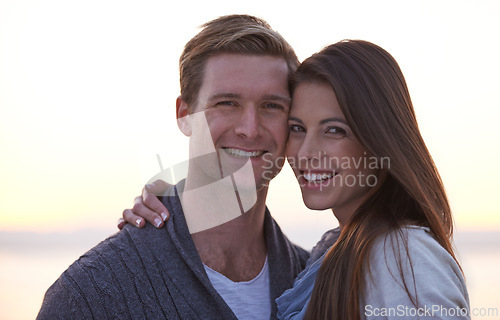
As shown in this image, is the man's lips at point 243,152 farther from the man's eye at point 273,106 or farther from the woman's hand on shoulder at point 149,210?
the woman's hand on shoulder at point 149,210

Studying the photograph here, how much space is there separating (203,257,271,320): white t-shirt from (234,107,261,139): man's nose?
71cm

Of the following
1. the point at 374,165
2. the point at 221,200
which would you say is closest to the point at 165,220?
the point at 221,200

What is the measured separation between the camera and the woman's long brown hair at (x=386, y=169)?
2453 mm

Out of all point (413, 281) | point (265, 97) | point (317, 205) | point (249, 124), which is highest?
point (265, 97)

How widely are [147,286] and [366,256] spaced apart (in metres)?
1.05

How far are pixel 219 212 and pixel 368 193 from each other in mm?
826

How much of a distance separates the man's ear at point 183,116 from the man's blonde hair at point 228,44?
0.13 feet

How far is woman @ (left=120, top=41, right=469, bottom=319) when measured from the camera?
7.30ft

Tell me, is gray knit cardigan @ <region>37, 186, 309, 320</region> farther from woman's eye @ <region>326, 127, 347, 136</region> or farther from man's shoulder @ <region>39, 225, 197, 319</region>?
woman's eye @ <region>326, 127, 347, 136</region>

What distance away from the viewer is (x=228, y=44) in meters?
3.13

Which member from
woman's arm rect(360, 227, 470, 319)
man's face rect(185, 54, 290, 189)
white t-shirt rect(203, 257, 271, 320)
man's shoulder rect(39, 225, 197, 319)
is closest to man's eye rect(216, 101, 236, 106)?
man's face rect(185, 54, 290, 189)

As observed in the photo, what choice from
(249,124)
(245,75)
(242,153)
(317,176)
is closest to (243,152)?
(242,153)

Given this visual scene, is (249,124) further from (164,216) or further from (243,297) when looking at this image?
(243,297)

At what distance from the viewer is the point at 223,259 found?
9.96 ft
